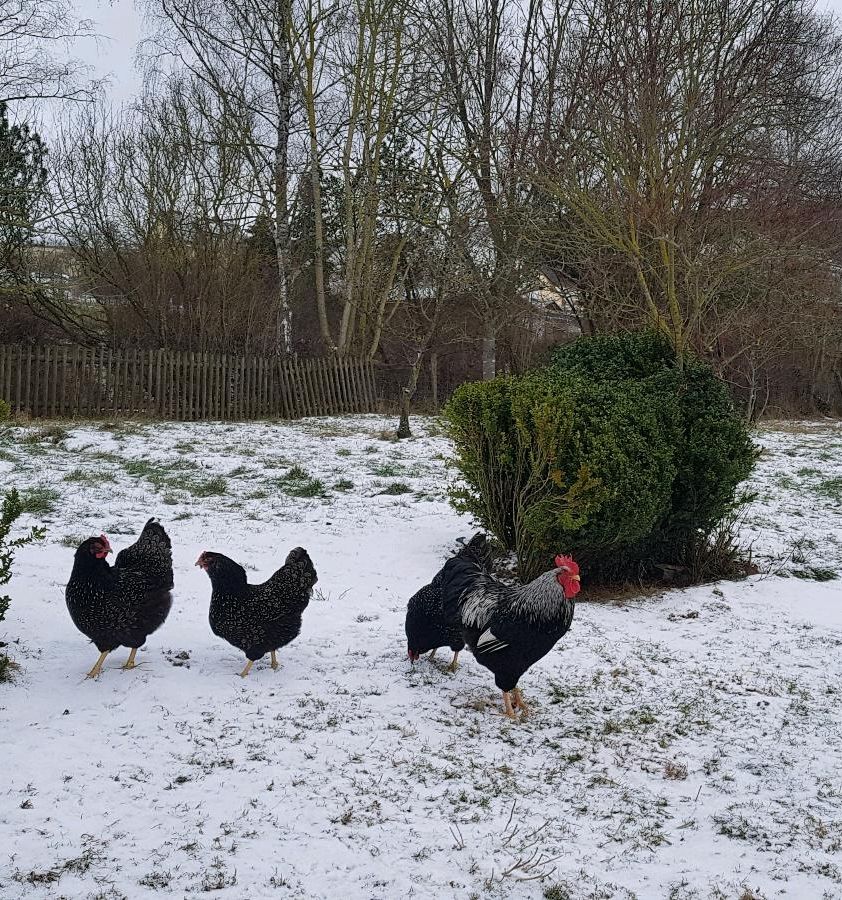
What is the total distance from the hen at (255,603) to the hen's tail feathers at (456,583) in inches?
33.3

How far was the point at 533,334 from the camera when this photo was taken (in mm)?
24172

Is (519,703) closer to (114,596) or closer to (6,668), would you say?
(114,596)

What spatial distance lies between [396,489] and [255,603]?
19.1 feet

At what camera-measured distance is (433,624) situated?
471cm

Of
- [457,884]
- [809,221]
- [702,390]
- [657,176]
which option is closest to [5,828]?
[457,884]

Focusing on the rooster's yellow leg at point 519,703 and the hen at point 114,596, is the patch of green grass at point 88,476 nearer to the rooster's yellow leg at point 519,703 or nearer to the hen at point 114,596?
the hen at point 114,596

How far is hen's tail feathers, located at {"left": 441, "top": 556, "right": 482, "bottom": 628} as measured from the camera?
451 centimetres

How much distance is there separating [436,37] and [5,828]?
19.5 metres

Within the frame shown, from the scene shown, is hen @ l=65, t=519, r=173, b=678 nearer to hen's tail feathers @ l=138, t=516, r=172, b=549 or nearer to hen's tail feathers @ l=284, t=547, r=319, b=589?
hen's tail feathers @ l=138, t=516, r=172, b=549

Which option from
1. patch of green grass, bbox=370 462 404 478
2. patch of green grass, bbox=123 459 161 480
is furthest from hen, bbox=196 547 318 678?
patch of green grass, bbox=370 462 404 478

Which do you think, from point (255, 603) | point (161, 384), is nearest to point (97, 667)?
point (255, 603)

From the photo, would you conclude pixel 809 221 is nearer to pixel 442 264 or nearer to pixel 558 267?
pixel 558 267

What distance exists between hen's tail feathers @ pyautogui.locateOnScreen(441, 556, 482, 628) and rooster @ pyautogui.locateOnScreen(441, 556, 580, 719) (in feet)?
0.32

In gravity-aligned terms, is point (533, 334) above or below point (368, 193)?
below
